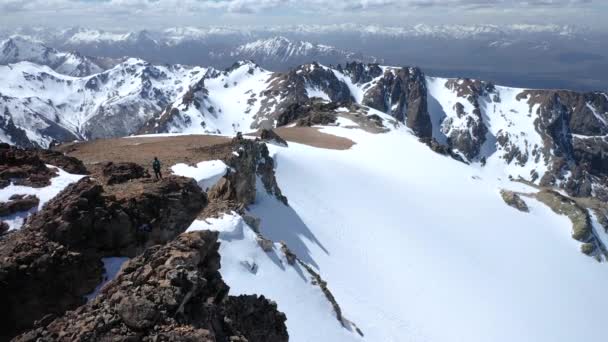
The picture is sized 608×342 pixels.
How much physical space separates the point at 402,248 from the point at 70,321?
1344 inches

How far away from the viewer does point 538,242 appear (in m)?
52.5

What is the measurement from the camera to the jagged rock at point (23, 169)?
18.7 meters

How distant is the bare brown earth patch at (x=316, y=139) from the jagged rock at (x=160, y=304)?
49422 mm

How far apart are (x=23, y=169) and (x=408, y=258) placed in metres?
→ 31.6

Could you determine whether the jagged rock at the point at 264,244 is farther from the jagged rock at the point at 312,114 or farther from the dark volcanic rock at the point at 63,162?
the jagged rock at the point at 312,114

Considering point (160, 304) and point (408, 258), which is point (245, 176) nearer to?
point (408, 258)

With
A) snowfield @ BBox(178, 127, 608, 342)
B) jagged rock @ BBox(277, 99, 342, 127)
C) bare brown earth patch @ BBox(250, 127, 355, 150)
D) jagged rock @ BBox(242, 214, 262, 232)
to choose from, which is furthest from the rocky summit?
jagged rock @ BBox(277, 99, 342, 127)

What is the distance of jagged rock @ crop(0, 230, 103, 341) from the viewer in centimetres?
1407

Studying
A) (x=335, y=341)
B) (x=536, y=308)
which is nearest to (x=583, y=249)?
(x=536, y=308)

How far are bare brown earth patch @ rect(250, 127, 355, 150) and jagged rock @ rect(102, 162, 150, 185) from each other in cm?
4010

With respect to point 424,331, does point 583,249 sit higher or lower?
lower

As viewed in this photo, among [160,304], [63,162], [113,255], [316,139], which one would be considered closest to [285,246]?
[113,255]

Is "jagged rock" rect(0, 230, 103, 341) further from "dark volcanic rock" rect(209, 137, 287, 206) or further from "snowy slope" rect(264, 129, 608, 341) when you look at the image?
"snowy slope" rect(264, 129, 608, 341)

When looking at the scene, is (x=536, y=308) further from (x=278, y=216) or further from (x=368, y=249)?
(x=278, y=216)
